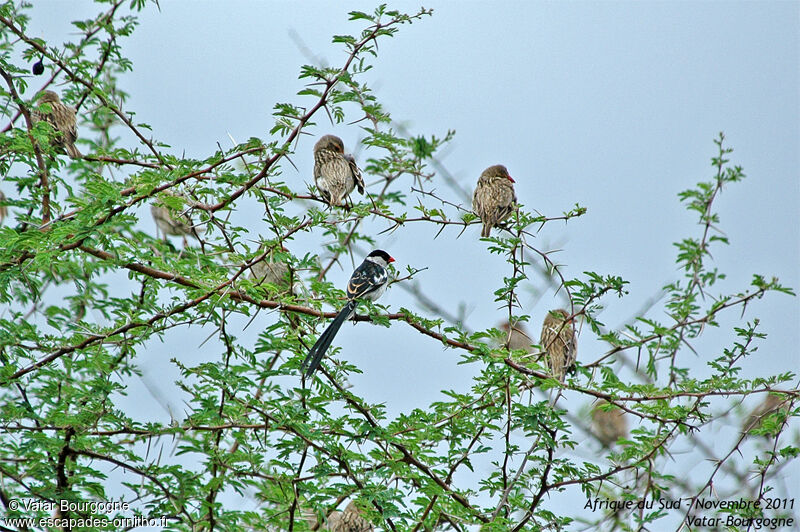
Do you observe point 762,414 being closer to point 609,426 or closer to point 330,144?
point 609,426

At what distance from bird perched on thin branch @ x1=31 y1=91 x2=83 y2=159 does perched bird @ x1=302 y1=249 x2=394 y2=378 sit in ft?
7.70

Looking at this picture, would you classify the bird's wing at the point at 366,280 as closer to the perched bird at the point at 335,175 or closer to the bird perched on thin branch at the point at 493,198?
the perched bird at the point at 335,175

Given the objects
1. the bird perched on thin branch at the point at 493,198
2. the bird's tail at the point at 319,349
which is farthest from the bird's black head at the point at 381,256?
the bird's tail at the point at 319,349

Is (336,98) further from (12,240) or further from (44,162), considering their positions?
(44,162)

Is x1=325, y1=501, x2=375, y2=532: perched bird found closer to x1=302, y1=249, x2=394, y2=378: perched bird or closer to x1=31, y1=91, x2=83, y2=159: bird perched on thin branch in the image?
x1=302, y1=249, x2=394, y2=378: perched bird

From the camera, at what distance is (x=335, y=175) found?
20.5 ft

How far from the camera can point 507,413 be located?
4.55 meters

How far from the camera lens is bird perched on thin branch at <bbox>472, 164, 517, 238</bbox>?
5.95 m

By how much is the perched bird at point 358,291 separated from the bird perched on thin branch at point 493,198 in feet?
2.77

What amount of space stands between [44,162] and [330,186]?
2.03m

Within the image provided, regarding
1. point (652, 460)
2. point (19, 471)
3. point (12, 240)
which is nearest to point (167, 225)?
point (19, 471)

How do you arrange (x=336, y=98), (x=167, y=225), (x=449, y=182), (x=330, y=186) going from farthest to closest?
(x=167, y=225)
(x=330, y=186)
(x=449, y=182)
(x=336, y=98)

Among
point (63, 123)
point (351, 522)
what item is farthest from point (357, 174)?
point (351, 522)

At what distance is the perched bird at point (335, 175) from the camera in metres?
6.12
